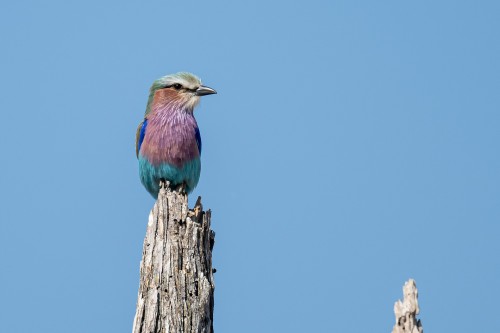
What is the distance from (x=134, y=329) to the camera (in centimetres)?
616

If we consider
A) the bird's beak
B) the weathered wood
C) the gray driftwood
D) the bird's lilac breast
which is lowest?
the gray driftwood

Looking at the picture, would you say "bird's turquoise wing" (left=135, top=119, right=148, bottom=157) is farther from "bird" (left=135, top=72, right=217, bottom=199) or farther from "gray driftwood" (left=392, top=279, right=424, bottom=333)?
"gray driftwood" (left=392, top=279, right=424, bottom=333)

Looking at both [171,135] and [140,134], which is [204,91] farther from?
[140,134]

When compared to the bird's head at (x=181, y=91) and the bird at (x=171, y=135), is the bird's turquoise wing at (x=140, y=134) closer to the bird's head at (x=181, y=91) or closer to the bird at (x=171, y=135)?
the bird at (x=171, y=135)

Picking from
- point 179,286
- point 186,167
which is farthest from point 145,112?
point 179,286

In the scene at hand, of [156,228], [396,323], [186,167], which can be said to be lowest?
[396,323]

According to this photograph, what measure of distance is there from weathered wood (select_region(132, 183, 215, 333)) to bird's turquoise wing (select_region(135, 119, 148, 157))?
8.95 feet

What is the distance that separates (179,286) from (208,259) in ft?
1.24

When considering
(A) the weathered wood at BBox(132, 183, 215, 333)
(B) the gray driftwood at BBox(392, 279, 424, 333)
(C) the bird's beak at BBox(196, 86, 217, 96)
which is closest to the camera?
(B) the gray driftwood at BBox(392, 279, 424, 333)

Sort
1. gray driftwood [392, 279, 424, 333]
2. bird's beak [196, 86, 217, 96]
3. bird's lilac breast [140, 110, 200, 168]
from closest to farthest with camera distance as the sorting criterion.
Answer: gray driftwood [392, 279, 424, 333] → bird's lilac breast [140, 110, 200, 168] → bird's beak [196, 86, 217, 96]

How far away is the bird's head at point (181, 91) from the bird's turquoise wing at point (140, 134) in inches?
6.9

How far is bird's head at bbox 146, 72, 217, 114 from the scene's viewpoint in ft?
30.9

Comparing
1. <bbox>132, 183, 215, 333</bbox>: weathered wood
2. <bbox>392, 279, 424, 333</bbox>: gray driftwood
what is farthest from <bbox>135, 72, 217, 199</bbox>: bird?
<bbox>392, 279, 424, 333</bbox>: gray driftwood

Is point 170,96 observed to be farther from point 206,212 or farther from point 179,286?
point 179,286
